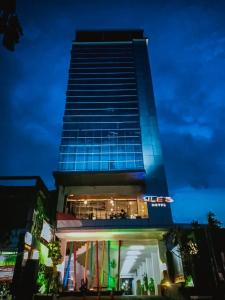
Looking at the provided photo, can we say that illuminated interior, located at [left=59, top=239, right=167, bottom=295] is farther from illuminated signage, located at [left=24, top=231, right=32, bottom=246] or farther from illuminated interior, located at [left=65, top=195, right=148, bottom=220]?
illuminated signage, located at [left=24, top=231, right=32, bottom=246]

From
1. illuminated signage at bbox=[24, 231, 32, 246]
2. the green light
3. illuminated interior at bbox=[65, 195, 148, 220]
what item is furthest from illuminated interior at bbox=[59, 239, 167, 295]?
illuminated signage at bbox=[24, 231, 32, 246]

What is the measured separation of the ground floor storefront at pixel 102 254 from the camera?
746 inches

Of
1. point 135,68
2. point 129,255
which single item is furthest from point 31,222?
point 135,68

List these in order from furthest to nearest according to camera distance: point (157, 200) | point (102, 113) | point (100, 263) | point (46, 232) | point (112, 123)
Result: point (102, 113), point (112, 123), point (157, 200), point (100, 263), point (46, 232)

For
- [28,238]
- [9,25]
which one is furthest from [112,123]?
[9,25]

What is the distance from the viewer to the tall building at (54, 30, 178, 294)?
64.4ft

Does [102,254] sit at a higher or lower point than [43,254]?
higher

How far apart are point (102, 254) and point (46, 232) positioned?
20.2 ft

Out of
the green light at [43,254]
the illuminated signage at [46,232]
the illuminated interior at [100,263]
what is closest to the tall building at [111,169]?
the illuminated interior at [100,263]

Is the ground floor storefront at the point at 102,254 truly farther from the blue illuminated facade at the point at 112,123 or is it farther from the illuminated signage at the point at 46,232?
the blue illuminated facade at the point at 112,123

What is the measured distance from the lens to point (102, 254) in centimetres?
2036

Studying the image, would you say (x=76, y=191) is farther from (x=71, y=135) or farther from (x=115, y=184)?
(x=71, y=135)

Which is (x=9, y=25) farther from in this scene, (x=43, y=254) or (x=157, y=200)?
(x=157, y=200)

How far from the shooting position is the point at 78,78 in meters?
38.1
